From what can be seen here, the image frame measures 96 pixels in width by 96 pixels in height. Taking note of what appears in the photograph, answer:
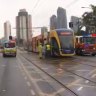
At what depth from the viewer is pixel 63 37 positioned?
48.7 metres

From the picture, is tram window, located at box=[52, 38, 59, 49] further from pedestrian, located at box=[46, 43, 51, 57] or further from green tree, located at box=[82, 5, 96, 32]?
green tree, located at box=[82, 5, 96, 32]

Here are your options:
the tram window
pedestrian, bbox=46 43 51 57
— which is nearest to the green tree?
pedestrian, bbox=46 43 51 57

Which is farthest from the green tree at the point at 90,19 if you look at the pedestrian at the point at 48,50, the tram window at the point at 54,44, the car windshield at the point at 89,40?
the tram window at the point at 54,44

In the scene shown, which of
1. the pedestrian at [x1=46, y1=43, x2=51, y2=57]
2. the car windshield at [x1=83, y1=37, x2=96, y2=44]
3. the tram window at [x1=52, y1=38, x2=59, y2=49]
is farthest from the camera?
the car windshield at [x1=83, y1=37, x2=96, y2=44]

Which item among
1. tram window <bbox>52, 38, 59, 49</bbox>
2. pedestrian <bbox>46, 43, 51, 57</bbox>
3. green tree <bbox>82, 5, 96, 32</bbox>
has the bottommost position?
pedestrian <bbox>46, 43, 51, 57</bbox>

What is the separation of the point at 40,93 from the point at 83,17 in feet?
327

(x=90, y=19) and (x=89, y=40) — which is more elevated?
(x=90, y=19)

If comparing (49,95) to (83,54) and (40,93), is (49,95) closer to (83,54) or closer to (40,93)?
(40,93)

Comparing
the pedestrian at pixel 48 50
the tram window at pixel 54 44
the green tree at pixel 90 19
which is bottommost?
the pedestrian at pixel 48 50

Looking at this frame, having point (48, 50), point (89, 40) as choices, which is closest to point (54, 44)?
point (48, 50)

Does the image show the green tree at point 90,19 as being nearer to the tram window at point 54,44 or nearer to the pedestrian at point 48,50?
the pedestrian at point 48,50

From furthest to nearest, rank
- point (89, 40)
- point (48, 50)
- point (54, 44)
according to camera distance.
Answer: point (89, 40) < point (48, 50) < point (54, 44)

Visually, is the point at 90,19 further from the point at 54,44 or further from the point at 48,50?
the point at 54,44

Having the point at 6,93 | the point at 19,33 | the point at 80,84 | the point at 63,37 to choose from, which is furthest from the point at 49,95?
the point at 19,33
